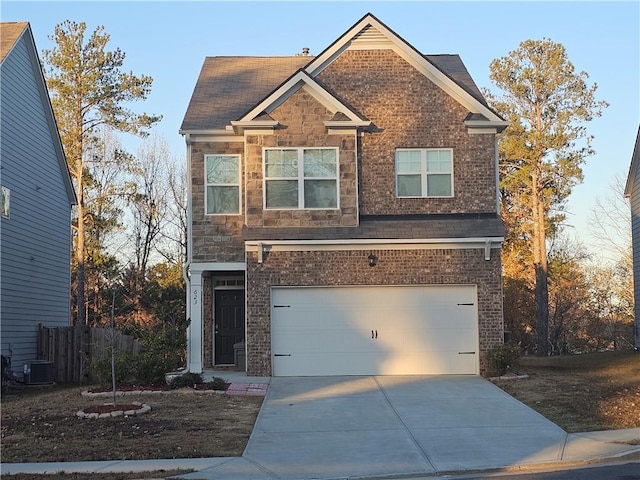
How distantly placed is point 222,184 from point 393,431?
977 cm

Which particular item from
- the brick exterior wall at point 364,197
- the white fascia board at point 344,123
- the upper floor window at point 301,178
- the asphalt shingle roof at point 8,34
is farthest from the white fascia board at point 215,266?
the asphalt shingle roof at point 8,34

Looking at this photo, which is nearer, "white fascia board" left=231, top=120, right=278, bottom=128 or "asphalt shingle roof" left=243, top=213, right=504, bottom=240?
"asphalt shingle roof" left=243, top=213, right=504, bottom=240

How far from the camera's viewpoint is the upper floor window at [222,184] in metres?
20.1

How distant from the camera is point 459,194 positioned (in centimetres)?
1950

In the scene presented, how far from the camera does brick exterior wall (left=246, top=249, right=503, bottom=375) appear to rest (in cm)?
1883

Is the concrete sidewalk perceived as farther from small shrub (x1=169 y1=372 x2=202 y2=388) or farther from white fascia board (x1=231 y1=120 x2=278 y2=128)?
white fascia board (x1=231 y1=120 x2=278 y2=128)

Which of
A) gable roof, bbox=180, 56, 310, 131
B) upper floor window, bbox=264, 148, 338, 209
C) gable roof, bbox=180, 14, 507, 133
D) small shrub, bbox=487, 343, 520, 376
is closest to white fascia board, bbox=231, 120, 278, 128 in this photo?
gable roof, bbox=180, 14, 507, 133

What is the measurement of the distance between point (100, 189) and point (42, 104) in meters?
14.5

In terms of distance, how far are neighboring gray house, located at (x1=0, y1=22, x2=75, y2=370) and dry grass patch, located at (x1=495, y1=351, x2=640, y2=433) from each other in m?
12.7

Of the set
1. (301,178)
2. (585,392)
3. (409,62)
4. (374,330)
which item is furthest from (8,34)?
(585,392)

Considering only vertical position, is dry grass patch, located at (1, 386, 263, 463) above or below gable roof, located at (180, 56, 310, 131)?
below

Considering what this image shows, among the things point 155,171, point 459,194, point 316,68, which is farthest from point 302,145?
point 155,171

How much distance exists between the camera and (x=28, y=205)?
22.1m

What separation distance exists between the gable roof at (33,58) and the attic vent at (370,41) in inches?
363
